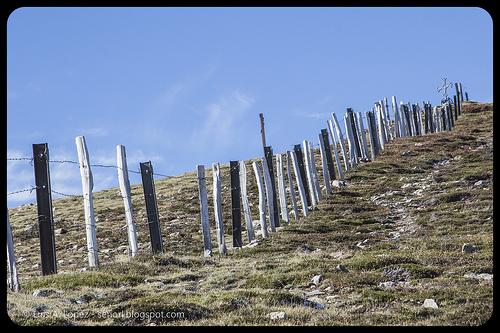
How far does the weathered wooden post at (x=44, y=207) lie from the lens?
50.2 feet

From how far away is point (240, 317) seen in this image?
10.4 meters

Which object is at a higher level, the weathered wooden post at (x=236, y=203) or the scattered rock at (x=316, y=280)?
the weathered wooden post at (x=236, y=203)

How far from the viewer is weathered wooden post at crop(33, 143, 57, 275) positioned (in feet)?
50.2

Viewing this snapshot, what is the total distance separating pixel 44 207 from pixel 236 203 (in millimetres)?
6918

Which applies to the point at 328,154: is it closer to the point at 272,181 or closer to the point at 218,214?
the point at 272,181

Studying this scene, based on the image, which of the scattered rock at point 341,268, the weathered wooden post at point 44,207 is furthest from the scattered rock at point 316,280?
the weathered wooden post at point 44,207

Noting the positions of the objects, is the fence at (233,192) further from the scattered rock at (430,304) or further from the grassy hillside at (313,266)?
the scattered rock at (430,304)

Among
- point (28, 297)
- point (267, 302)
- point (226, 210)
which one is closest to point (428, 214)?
point (226, 210)

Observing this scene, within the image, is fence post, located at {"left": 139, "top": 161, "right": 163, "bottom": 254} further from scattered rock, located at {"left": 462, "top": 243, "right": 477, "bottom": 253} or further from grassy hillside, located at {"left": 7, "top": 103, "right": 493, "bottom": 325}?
scattered rock, located at {"left": 462, "top": 243, "right": 477, "bottom": 253}

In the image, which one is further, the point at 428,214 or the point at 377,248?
the point at 428,214

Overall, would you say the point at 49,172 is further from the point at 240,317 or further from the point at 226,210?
the point at 226,210

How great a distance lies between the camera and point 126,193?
1761 centimetres

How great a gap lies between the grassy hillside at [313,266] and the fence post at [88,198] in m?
0.38
